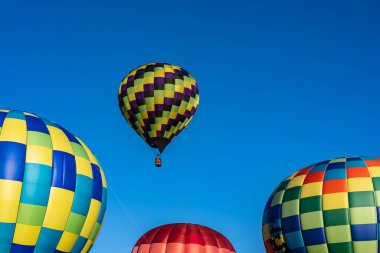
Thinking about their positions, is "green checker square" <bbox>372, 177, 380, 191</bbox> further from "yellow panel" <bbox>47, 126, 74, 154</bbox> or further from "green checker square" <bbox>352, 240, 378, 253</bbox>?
"yellow panel" <bbox>47, 126, 74, 154</bbox>

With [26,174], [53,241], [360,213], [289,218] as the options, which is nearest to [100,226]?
[53,241]

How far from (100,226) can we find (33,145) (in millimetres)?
2696

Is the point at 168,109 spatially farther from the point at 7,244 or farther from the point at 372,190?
the point at 7,244

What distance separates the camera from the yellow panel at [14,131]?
1229 cm

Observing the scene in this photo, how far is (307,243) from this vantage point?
15.7 metres

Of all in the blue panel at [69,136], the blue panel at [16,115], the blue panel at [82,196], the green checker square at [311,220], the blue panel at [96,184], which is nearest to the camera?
the blue panel at [82,196]

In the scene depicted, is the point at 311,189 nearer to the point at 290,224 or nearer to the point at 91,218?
the point at 290,224

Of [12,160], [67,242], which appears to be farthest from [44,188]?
[67,242]

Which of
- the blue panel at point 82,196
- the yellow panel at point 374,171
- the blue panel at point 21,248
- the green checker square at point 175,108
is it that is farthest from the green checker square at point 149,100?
the blue panel at point 21,248

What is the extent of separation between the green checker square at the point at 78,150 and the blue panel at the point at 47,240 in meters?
1.70

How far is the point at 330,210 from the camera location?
15.5 meters

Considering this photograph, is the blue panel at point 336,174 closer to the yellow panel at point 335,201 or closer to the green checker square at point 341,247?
the yellow panel at point 335,201

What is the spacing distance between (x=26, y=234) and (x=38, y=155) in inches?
61.0

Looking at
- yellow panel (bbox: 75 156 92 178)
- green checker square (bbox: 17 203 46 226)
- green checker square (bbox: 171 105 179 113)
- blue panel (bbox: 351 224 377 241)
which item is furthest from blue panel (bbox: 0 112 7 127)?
green checker square (bbox: 171 105 179 113)
